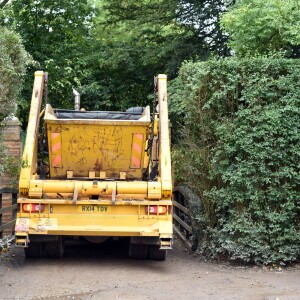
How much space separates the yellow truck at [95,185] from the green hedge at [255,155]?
90cm

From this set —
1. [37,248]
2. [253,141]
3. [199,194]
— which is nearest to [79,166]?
[37,248]

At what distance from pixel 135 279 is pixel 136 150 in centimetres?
212

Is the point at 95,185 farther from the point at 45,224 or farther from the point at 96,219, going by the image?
the point at 45,224

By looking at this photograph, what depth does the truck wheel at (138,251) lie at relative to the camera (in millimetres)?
9477

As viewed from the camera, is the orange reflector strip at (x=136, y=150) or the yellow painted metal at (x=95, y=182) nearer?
the yellow painted metal at (x=95, y=182)

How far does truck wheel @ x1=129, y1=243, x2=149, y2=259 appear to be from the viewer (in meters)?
9.48

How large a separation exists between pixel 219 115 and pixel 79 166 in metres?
2.37

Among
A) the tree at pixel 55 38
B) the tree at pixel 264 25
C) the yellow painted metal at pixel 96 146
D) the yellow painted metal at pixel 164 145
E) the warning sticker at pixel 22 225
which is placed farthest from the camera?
the tree at pixel 55 38

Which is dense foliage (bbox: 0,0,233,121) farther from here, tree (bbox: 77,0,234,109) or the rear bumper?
the rear bumper

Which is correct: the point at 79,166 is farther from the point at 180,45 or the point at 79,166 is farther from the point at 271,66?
the point at 180,45

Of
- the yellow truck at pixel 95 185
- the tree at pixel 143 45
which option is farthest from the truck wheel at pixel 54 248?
the tree at pixel 143 45

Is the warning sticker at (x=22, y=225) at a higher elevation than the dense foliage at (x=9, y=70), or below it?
below

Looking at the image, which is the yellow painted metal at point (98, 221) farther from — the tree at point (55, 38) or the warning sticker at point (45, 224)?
the tree at point (55, 38)

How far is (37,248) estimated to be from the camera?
938 cm
